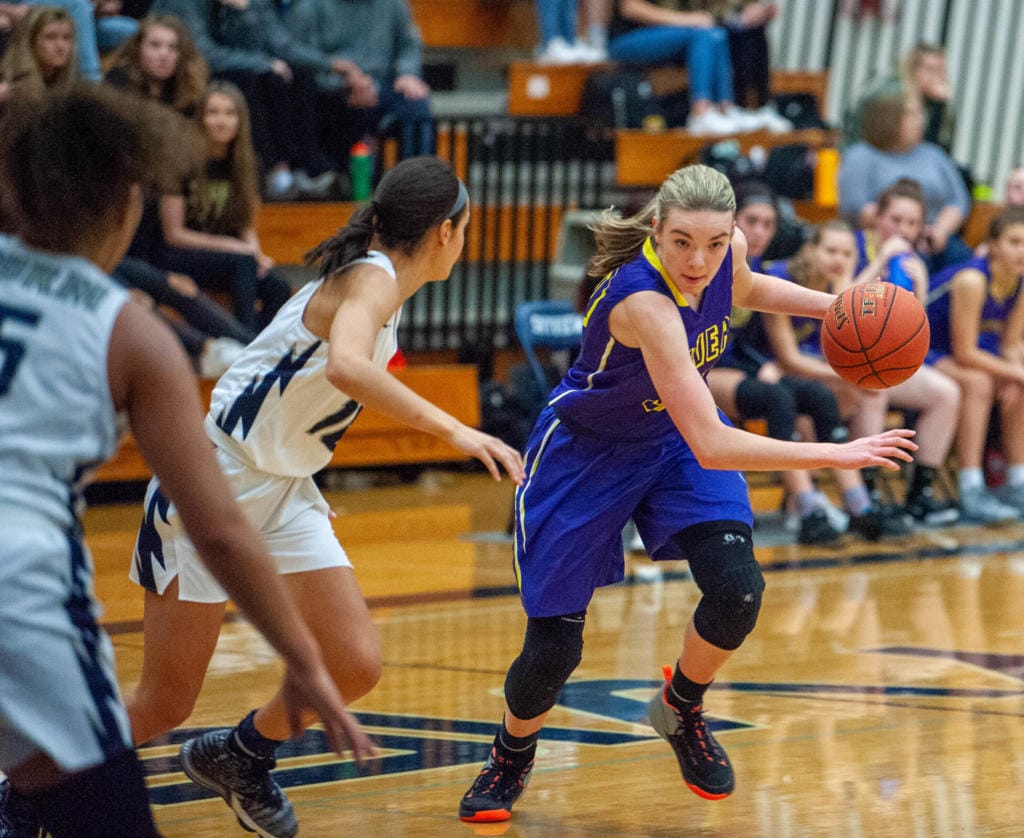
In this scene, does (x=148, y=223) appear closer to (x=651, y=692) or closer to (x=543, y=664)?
(x=651, y=692)

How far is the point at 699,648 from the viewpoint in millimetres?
3734

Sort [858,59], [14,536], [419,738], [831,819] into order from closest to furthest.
Result: [14,536], [831,819], [419,738], [858,59]

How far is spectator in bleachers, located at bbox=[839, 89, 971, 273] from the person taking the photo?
8938mm

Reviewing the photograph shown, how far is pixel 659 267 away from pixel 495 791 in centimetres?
125

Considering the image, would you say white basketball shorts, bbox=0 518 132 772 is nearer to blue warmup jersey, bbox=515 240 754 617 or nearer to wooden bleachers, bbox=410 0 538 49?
blue warmup jersey, bbox=515 240 754 617

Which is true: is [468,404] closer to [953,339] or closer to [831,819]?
[953,339]

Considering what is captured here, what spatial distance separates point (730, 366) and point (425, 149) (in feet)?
8.16

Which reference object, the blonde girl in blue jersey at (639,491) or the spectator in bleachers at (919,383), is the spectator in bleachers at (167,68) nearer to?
the spectator in bleachers at (919,383)

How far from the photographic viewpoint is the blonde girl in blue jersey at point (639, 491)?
3514mm

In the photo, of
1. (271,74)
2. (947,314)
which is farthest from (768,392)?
(271,74)

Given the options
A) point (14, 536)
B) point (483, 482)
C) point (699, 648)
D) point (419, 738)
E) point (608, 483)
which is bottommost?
point (483, 482)

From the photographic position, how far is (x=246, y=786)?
3.40m

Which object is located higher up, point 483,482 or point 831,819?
point 831,819

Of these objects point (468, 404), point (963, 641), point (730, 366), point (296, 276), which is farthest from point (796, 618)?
point (296, 276)
